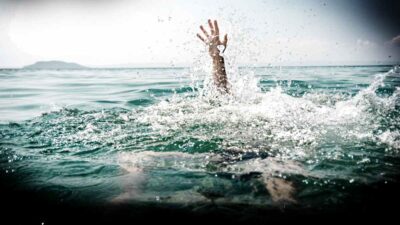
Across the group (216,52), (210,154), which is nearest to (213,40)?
(216,52)

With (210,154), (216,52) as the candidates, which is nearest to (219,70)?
(216,52)

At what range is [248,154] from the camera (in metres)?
3.87

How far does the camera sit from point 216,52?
22.1 ft

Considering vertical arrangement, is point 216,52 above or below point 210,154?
above

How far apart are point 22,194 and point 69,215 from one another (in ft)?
2.52

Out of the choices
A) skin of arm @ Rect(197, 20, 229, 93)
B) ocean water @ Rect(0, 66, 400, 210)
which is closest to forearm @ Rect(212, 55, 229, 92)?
skin of arm @ Rect(197, 20, 229, 93)

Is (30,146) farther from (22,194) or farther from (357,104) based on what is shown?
(357,104)

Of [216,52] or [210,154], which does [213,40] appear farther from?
[210,154]

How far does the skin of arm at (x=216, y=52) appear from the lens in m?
6.65

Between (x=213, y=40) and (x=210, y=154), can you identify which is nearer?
(x=210, y=154)

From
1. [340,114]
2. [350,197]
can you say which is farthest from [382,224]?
[340,114]

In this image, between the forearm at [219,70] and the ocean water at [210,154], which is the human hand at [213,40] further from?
the ocean water at [210,154]

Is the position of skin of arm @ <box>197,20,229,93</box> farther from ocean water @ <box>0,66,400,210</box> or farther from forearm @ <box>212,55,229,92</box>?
ocean water @ <box>0,66,400,210</box>

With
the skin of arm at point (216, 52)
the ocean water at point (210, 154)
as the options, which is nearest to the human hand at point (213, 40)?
the skin of arm at point (216, 52)
